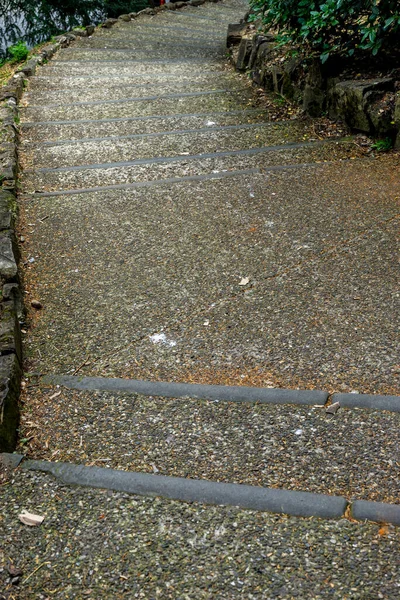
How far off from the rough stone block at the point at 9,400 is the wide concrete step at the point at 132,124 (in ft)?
11.5

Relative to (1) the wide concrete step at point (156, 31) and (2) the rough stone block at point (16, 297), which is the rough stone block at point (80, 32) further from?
(2) the rough stone block at point (16, 297)

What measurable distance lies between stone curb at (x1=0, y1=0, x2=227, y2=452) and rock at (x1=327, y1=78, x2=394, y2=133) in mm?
2690

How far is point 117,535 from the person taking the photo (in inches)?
80.6

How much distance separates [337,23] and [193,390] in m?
3.77

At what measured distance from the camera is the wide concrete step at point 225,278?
288 centimetres

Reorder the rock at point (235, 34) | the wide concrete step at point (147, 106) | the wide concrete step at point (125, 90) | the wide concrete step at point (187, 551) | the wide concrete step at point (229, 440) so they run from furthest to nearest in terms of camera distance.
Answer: the rock at point (235, 34), the wide concrete step at point (125, 90), the wide concrete step at point (147, 106), the wide concrete step at point (229, 440), the wide concrete step at point (187, 551)

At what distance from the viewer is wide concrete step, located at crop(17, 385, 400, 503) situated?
2.23 metres

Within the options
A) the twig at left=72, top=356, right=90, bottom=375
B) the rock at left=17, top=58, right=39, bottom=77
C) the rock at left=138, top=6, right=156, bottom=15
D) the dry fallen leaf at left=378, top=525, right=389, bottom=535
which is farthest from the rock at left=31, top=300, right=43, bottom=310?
the rock at left=138, top=6, right=156, bottom=15

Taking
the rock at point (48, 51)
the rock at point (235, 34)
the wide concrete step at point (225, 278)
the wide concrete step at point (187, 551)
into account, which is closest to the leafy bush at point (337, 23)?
the wide concrete step at point (225, 278)

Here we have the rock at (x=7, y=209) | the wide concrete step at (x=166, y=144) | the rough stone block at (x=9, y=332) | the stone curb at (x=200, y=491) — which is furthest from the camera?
the wide concrete step at (x=166, y=144)

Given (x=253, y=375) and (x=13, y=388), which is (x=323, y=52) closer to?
(x=253, y=375)

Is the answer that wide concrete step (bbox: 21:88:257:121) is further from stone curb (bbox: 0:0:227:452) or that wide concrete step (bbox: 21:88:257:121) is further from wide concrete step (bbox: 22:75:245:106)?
stone curb (bbox: 0:0:227:452)

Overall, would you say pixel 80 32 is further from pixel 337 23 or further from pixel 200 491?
pixel 200 491

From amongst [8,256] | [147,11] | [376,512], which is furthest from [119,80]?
[376,512]
